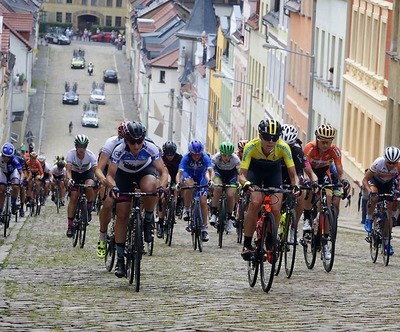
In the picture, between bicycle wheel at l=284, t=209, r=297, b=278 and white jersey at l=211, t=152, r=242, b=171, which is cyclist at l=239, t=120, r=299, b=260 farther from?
white jersey at l=211, t=152, r=242, b=171

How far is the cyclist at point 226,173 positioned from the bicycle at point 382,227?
336 cm

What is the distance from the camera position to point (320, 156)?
15.6 m

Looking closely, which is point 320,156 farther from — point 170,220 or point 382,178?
point 170,220

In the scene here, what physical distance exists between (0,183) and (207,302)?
1079cm

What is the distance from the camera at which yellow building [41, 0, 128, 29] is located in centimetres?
18138

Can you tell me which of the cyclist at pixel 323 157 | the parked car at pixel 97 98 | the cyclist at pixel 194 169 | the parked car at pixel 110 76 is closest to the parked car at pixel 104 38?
the parked car at pixel 110 76

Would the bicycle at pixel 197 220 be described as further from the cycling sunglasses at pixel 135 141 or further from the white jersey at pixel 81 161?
the cycling sunglasses at pixel 135 141

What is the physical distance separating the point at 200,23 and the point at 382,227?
285 ft

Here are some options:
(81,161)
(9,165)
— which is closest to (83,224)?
(81,161)

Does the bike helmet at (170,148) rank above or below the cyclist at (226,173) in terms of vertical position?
above

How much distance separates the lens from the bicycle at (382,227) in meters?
16.5

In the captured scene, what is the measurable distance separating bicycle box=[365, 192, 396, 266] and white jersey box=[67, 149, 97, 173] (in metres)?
4.87

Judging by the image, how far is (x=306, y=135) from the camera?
162 feet

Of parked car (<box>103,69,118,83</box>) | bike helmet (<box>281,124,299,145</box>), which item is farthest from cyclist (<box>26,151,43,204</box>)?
parked car (<box>103,69,118,83</box>)
